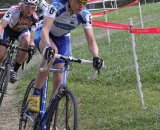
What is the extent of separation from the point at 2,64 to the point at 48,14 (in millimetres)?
3093

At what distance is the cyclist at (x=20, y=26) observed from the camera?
7795 millimetres

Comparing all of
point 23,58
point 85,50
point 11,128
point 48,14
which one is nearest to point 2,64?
point 23,58

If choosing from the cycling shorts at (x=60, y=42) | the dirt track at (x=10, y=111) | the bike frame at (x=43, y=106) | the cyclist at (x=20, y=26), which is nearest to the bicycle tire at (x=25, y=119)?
the bike frame at (x=43, y=106)

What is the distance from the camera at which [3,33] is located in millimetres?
8406

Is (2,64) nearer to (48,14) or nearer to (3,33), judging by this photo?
(3,33)

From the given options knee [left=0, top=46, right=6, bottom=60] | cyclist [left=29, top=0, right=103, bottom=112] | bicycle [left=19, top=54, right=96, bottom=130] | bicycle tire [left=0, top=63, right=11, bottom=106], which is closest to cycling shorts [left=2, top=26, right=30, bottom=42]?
knee [left=0, top=46, right=6, bottom=60]

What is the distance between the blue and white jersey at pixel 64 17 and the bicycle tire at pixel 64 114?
100 centimetres

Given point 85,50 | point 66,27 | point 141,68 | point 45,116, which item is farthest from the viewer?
point 85,50

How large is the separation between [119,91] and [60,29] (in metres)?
3.18

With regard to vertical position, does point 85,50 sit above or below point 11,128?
below

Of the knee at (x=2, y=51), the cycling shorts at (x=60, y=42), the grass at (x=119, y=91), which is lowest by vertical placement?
the grass at (x=119, y=91)

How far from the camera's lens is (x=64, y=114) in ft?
16.1

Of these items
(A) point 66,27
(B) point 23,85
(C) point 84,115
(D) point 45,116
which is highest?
(A) point 66,27

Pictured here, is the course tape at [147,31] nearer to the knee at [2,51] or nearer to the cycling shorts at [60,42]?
the cycling shorts at [60,42]
